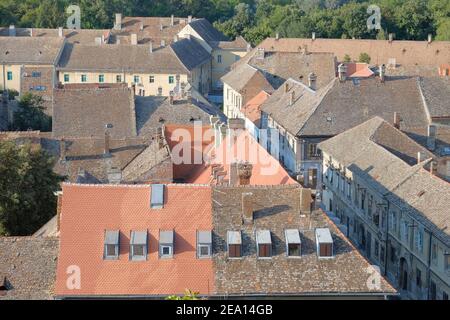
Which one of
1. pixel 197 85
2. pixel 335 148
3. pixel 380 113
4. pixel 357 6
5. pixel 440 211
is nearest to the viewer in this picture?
pixel 440 211

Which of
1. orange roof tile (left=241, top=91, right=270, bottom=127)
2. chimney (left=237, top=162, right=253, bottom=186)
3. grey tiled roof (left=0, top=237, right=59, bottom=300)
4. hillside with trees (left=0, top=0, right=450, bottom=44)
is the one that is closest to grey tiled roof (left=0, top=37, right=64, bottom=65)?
orange roof tile (left=241, top=91, right=270, bottom=127)

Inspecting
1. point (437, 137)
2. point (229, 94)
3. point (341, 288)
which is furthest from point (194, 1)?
point (341, 288)

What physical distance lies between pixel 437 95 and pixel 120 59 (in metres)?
31.5

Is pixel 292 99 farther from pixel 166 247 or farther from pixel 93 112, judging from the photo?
pixel 166 247

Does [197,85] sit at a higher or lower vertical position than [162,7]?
lower

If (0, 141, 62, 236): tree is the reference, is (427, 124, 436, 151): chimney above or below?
above

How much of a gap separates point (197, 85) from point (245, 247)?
→ 54233 millimetres

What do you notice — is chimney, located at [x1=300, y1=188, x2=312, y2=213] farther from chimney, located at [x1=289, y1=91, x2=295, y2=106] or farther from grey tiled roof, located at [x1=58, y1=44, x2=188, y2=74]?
grey tiled roof, located at [x1=58, y1=44, x2=188, y2=74]

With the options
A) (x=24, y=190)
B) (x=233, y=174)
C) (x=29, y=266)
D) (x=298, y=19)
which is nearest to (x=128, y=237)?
(x=29, y=266)

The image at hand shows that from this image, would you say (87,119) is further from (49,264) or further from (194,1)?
(194,1)

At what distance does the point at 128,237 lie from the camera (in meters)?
21.9

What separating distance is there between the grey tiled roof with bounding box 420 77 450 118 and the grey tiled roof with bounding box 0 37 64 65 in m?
33.0

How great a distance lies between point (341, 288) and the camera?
20.7 meters

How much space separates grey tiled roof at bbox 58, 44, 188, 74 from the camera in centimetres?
7119
